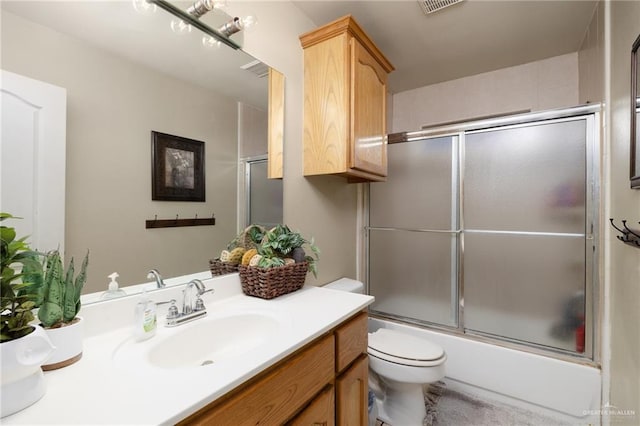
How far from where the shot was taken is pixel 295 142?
5.20ft

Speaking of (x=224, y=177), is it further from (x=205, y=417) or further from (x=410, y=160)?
(x=410, y=160)

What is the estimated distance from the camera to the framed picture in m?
1.01

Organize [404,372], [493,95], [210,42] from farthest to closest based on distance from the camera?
[493,95]
[404,372]
[210,42]

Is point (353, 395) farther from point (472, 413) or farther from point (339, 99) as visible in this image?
point (339, 99)

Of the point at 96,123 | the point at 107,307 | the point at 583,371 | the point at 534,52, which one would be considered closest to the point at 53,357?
the point at 107,307

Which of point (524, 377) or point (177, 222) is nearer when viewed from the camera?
point (177, 222)

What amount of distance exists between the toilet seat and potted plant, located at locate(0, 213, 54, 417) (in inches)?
55.5

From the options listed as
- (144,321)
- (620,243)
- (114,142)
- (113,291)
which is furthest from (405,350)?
(114,142)

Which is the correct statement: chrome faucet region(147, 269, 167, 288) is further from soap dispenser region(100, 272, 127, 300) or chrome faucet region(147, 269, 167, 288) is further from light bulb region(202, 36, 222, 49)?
light bulb region(202, 36, 222, 49)

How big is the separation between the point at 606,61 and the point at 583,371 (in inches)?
66.7

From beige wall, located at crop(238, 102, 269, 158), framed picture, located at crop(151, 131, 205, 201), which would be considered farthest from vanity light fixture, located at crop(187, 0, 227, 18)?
framed picture, located at crop(151, 131, 205, 201)

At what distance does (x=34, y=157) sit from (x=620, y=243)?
2278 mm

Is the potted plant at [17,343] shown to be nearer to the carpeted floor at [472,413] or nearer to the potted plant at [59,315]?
the potted plant at [59,315]

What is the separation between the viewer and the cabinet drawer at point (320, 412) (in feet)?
2.72
